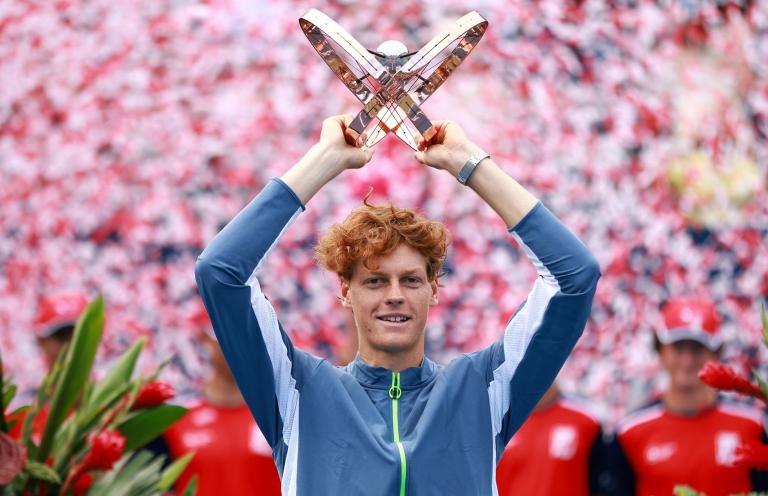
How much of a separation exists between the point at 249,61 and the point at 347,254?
4.52 meters

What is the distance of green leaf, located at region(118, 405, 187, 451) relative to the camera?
328cm

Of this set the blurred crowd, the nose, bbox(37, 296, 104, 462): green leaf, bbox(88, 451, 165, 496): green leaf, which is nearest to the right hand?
the nose

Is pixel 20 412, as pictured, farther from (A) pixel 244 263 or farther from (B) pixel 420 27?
(B) pixel 420 27

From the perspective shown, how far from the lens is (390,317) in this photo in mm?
2691

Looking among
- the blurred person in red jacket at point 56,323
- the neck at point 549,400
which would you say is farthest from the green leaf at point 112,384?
the neck at point 549,400

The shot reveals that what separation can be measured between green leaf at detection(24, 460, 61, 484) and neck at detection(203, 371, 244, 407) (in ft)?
6.84

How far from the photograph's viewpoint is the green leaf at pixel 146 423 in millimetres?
3279

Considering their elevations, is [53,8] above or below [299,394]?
above

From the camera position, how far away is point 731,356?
6898mm

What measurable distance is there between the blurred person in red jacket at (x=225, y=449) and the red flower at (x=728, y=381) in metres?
2.12

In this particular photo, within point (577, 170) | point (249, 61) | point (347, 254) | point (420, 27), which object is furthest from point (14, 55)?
point (347, 254)

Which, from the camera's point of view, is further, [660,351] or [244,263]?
[660,351]

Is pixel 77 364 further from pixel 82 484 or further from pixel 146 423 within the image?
pixel 82 484

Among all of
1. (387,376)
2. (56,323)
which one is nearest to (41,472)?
(387,376)
